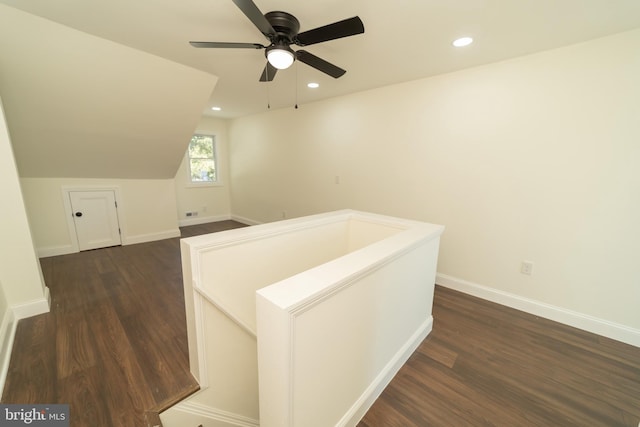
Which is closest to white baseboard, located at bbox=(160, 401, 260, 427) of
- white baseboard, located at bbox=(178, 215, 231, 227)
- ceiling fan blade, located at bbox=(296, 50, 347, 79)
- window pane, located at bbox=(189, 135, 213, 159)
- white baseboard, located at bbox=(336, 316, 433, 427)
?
white baseboard, located at bbox=(336, 316, 433, 427)

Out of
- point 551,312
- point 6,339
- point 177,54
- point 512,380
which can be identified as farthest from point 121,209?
point 551,312

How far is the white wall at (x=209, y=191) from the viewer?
5.28 metres

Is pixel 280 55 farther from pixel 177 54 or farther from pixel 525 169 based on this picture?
pixel 525 169

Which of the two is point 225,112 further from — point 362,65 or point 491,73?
point 491,73

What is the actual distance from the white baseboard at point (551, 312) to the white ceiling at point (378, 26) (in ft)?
7.72

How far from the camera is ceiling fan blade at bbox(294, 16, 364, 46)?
1393mm

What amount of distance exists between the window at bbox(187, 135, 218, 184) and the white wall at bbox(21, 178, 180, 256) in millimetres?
992

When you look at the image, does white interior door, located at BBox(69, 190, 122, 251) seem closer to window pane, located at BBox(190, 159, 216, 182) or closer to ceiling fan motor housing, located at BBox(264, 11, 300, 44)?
window pane, located at BBox(190, 159, 216, 182)

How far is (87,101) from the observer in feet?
8.64

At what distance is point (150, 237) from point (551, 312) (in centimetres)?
572

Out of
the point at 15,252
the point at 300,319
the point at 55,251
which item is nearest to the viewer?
the point at 300,319

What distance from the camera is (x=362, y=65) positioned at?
2551 mm

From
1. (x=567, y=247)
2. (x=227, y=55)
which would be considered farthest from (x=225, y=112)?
(x=567, y=247)

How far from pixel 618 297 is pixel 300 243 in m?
2.73
